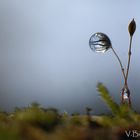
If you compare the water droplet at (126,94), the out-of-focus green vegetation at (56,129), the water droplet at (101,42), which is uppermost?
the water droplet at (101,42)

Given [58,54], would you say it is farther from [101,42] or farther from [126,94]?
[126,94]

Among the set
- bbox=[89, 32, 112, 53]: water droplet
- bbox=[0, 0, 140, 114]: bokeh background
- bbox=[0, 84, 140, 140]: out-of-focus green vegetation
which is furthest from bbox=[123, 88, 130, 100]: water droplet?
bbox=[0, 84, 140, 140]: out-of-focus green vegetation

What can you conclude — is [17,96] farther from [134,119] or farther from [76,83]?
[134,119]

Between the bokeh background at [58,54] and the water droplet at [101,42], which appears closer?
the water droplet at [101,42]

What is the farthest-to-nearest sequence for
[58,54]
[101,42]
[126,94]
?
[58,54], [101,42], [126,94]

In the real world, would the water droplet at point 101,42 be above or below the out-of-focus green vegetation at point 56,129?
above

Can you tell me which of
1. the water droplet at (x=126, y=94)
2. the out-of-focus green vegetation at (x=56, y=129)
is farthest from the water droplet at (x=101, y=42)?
the out-of-focus green vegetation at (x=56, y=129)

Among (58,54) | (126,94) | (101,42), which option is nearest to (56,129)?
(126,94)

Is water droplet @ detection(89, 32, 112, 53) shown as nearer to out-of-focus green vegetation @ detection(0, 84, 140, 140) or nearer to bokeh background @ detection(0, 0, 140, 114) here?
bokeh background @ detection(0, 0, 140, 114)

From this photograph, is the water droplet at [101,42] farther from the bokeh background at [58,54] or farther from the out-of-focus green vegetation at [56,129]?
the out-of-focus green vegetation at [56,129]
